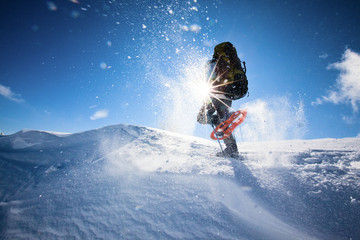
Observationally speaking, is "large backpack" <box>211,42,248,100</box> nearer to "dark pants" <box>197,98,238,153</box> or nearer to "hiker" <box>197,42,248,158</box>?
"hiker" <box>197,42,248,158</box>

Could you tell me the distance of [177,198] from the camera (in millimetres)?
1756

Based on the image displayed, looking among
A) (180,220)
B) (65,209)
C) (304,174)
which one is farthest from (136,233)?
(304,174)

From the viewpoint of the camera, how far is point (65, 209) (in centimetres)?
170

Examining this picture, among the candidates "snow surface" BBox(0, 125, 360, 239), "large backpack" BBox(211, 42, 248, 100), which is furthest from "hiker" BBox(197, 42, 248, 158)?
"snow surface" BBox(0, 125, 360, 239)

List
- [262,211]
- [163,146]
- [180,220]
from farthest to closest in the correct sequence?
[163,146]
[262,211]
[180,220]

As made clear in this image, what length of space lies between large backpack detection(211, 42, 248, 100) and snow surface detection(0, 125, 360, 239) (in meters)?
1.93

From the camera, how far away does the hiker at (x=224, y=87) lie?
366 centimetres

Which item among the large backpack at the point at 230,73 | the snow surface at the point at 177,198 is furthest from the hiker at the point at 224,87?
the snow surface at the point at 177,198

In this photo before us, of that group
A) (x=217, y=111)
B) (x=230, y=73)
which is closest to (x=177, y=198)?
(x=217, y=111)

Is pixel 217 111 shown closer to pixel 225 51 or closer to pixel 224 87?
pixel 224 87

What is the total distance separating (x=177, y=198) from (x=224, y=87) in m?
3.03

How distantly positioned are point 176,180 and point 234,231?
0.99 m

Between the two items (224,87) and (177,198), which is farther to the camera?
(224,87)

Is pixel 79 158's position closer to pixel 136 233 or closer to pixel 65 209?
pixel 65 209
